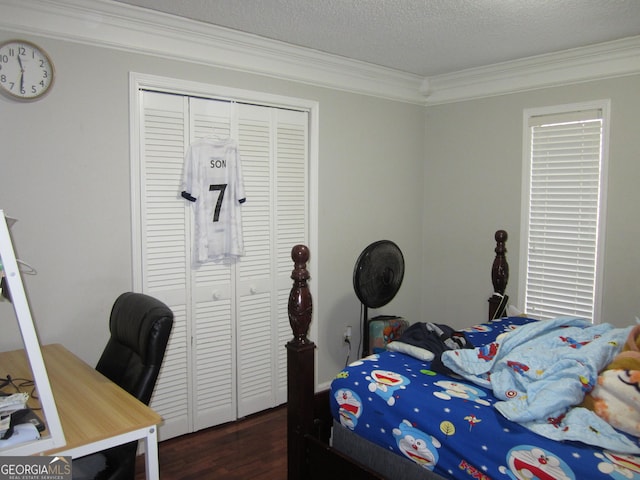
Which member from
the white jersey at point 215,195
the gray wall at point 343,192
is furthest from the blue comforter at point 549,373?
the white jersey at point 215,195

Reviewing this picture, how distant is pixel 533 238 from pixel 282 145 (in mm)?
1934

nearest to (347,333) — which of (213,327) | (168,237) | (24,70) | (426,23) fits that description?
(213,327)

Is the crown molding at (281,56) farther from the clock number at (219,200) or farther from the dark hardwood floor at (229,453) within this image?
the dark hardwood floor at (229,453)

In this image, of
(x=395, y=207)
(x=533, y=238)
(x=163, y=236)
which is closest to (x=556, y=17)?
(x=533, y=238)

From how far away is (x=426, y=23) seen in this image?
271 cm

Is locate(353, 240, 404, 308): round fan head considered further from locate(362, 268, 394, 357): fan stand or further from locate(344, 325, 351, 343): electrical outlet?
locate(344, 325, 351, 343): electrical outlet

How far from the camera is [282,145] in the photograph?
3.29 metres

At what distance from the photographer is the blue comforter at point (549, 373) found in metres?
1.54

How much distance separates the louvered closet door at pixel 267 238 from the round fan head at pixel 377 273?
1.89 feet

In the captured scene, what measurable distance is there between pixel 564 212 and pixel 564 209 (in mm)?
21

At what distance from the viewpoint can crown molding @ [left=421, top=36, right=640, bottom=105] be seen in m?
3.06

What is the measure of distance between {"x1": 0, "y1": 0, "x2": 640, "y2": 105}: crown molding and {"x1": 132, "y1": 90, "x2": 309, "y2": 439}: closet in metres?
0.27

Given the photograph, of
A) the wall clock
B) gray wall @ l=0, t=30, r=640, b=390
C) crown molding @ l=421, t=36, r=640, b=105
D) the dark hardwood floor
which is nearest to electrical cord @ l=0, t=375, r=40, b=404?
gray wall @ l=0, t=30, r=640, b=390

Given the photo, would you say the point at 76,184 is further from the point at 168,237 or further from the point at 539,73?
the point at 539,73
